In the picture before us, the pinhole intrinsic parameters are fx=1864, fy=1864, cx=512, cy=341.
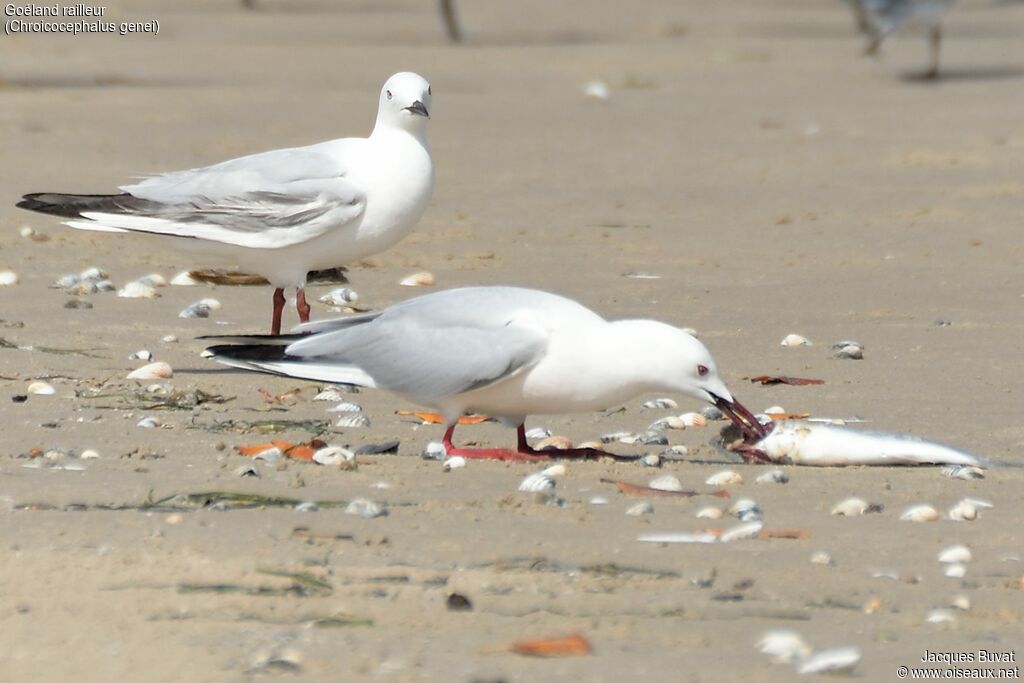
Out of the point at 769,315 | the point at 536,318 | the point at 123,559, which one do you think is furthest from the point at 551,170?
the point at 123,559

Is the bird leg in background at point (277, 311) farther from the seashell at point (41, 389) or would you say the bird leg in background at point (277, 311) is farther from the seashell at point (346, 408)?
the seashell at point (41, 389)

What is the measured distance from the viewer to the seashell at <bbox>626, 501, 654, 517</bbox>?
15.3 feet

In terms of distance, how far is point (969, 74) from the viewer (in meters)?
18.0

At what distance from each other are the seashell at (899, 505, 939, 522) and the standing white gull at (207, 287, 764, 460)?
66 centimetres

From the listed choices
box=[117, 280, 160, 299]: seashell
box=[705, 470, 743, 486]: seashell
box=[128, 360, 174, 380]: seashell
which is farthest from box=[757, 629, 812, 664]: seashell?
box=[117, 280, 160, 299]: seashell

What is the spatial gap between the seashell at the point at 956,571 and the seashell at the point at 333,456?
1.69 meters

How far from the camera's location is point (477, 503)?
4.71 m

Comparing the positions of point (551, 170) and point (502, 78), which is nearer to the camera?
point (551, 170)

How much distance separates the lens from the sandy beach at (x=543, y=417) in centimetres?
374

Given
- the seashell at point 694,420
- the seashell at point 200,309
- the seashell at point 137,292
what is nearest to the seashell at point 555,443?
the seashell at point 694,420

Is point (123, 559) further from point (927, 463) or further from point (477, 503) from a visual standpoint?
point (927, 463)

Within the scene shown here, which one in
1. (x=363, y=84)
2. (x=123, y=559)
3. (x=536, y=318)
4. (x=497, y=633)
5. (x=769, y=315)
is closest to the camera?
(x=497, y=633)

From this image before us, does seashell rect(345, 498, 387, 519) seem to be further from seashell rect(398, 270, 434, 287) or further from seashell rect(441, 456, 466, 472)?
seashell rect(398, 270, 434, 287)

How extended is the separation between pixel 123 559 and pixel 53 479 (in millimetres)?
839
